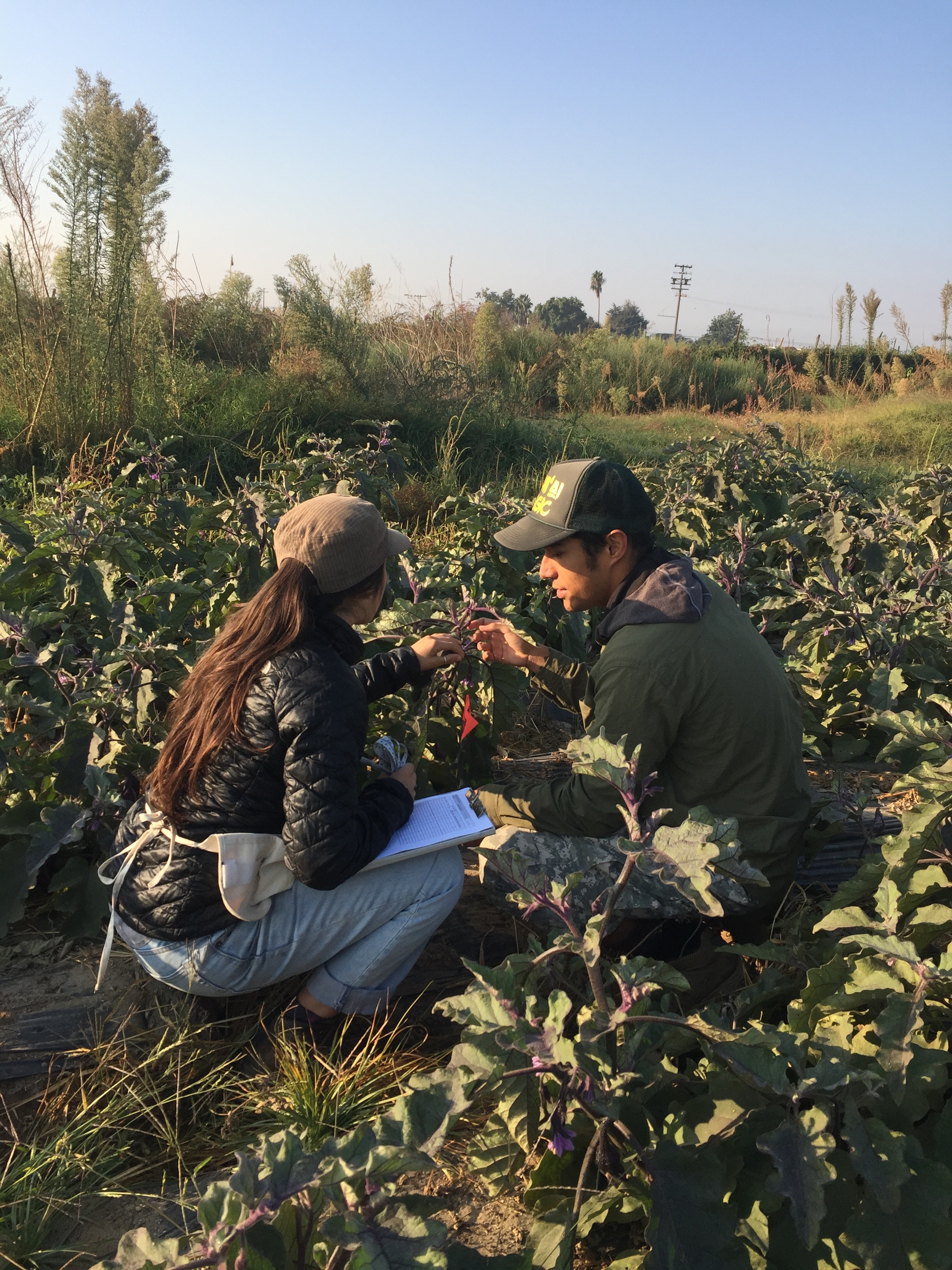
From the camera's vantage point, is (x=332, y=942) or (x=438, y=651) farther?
(x=438, y=651)

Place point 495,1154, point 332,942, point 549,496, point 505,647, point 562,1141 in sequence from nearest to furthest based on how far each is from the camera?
point 562,1141
point 495,1154
point 332,942
point 549,496
point 505,647

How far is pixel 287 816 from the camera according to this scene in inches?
84.2

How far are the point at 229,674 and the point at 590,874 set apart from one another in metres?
1.17

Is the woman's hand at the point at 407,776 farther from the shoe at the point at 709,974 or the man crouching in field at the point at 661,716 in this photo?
the shoe at the point at 709,974

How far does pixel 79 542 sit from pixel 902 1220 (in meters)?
3.28

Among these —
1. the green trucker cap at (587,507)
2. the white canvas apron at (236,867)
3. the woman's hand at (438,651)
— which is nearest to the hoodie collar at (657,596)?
the green trucker cap at (587,507)

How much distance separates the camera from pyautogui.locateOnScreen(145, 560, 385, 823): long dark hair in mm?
2137

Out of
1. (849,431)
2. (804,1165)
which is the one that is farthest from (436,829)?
(849,431)

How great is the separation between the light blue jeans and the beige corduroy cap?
744 mm

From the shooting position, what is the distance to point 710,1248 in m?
1.49

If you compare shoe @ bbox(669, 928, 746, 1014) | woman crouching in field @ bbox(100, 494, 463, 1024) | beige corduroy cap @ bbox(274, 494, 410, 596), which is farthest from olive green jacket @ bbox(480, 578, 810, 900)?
beige corduroy cap @ bbox(274, 494, 410, 596)

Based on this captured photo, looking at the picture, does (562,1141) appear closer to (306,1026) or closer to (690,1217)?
(690,1217)

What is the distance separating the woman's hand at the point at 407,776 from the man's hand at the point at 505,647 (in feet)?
1.47

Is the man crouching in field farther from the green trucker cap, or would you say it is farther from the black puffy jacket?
the black puffy jacket
